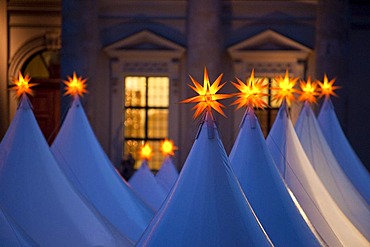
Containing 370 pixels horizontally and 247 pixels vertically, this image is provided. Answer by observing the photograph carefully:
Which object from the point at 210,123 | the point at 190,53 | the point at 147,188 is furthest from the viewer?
the point at 190,53

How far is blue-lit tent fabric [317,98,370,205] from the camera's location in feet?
53.5

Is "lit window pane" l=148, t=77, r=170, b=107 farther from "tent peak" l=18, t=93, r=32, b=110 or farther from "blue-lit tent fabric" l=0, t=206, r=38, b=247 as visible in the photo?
"blue-lit tent fabric" l=0, t=206, r=38, b=247

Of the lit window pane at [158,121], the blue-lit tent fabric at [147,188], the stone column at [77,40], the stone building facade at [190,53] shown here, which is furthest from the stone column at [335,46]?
the blue-lit tent fabric at [147,188]

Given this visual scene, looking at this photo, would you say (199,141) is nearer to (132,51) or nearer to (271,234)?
(271,234)

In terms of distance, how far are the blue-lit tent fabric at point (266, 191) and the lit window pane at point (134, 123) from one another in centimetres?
1229

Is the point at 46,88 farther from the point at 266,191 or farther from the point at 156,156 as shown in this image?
the point at 266,191

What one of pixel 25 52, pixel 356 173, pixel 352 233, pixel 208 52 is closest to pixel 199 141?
pixel 352 233

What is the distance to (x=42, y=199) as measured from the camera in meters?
11.6

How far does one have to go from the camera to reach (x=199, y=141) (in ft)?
32.7

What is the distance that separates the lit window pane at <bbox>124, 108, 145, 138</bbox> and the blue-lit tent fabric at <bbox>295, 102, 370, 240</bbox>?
845 centimetres

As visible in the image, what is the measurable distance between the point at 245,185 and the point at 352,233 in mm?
2066

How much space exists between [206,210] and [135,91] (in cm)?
1454

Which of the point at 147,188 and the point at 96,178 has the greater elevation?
the point at 96,178

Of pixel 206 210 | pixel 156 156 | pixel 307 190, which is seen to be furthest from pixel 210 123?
pixel 156 156
